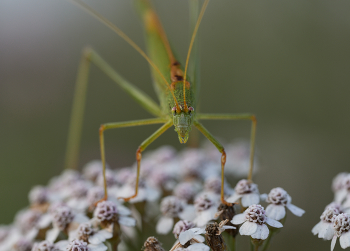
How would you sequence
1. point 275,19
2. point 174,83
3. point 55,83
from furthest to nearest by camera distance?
1. point 55,83
2. point 275,19
3. point 174,83

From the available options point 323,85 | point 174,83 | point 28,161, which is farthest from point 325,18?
point 28,161

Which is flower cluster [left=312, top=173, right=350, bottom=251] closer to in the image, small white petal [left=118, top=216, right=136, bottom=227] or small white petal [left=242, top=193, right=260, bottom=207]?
small white petal [left=242, top=193, right=260, bottom=207]

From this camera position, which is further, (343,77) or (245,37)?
(245,37)

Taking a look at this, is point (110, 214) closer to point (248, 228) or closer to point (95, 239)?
point (95, 239)

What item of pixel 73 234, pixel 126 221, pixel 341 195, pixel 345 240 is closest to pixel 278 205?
pixel 345 240

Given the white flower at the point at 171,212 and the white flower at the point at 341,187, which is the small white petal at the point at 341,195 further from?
the white flower at the point at 171,212

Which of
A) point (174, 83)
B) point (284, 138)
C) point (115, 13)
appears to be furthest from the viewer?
point (115, 13)

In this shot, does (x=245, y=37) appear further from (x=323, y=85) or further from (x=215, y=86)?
(x=323, y=85)
